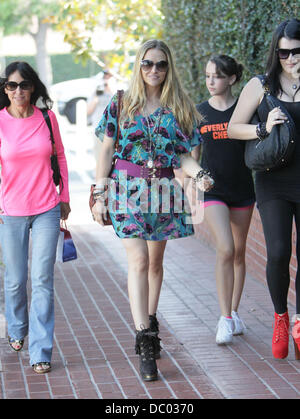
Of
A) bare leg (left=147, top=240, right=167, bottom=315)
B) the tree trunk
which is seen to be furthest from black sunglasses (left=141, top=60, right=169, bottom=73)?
the tree trunk

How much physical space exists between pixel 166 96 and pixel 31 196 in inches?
41.4

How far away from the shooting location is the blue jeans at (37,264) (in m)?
5.21

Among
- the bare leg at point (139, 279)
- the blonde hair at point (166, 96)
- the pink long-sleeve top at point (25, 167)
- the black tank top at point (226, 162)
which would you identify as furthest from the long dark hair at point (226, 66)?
the bare leg at point (139, 279)

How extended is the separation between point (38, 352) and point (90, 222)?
19.1 feet

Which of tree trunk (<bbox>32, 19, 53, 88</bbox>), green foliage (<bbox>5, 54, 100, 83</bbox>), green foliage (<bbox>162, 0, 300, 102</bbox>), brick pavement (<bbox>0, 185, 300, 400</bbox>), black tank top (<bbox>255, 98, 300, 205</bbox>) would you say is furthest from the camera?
green foliage (<bbox>5, 54, 100, 83</bbox>)

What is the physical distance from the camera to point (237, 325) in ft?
19.7

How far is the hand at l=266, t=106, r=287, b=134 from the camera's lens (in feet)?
16.3

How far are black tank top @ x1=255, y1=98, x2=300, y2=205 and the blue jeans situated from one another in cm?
135

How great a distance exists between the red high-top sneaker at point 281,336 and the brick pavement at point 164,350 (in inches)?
2.7

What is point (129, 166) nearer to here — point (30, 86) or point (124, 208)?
point (124, 208)

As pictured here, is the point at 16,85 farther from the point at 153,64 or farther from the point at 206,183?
the point at 206,183

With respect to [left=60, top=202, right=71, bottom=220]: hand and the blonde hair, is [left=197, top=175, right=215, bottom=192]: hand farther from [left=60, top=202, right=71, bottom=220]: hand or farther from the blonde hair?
[left=60, top=202, right=71, bottom=220]: hand

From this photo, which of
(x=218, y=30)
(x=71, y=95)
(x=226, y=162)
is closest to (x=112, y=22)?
(x=218, y=30)
